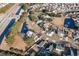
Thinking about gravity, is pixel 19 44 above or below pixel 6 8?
below

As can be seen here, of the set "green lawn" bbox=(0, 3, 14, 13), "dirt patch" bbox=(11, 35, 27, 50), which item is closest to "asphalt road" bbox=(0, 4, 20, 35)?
"green lawn" bbox=(0, 3, 14, 13)

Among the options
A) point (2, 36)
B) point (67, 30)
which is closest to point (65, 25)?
point (67, 30)

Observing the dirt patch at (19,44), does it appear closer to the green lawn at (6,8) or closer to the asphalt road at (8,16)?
the asphalt road at (8,16)

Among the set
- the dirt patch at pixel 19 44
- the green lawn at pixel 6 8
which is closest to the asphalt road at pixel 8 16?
the green lawn at pixel 6 8

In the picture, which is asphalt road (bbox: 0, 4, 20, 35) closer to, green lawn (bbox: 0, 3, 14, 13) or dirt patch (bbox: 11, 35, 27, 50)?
green lawn (bbox: 0, 3, 14, 13)

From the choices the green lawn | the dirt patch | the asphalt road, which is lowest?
the dirt patch

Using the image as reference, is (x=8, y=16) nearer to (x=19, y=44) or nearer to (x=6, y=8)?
(x=6, y=8)

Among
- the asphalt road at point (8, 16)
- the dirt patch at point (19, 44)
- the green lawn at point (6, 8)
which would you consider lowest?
the dirt patch at point (19, 44)

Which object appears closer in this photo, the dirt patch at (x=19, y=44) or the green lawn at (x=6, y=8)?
the dirt patch at (x=19, y=44)

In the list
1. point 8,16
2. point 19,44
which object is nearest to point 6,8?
point 8,16

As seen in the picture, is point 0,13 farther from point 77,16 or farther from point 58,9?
point 77,16

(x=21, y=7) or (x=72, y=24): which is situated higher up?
(x=21, y=7)
